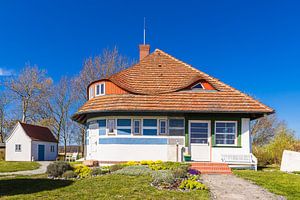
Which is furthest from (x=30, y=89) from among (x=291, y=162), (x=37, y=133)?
(x=291, y=162)

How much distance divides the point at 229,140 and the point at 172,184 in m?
10.0

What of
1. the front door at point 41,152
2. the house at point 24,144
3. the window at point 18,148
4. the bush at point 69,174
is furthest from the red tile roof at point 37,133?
the bush at point 69,174

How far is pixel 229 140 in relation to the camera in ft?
68.6

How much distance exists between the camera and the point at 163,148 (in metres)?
20.5

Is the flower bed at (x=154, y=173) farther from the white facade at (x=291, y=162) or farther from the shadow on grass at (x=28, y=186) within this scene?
the white facade at (x=291, y=162)

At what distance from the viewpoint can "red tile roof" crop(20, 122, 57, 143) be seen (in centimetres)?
3709

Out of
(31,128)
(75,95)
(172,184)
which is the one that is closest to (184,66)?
(172,184)

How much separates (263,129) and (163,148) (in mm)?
26470

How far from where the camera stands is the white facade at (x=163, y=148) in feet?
66.9

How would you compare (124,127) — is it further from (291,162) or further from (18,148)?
(18,148)

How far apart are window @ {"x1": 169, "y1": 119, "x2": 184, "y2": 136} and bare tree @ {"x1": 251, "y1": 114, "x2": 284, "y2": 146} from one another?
23.7m

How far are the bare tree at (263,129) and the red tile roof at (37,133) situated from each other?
25.5 metres

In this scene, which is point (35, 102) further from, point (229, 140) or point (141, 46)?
point (229, 140)

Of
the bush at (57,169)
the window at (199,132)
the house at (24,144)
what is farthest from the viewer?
the house at (24,144)
